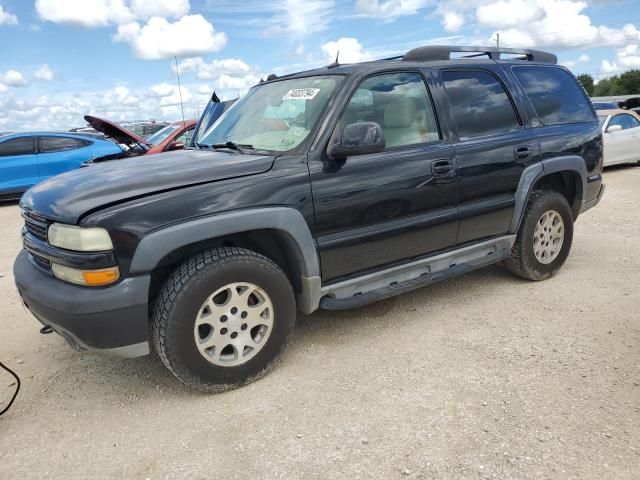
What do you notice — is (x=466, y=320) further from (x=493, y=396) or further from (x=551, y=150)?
(x=551, y=150)

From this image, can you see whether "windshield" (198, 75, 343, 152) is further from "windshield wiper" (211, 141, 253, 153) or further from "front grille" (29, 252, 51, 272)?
"front grille" (29, 252, 51, 272)

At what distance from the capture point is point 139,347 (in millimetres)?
2703

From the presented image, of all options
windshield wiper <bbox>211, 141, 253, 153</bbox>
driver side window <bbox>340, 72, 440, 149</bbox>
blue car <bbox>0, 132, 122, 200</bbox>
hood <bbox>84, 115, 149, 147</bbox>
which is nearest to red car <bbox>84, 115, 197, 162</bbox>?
hood <bbox>84, 115, 149, 147</bbox>

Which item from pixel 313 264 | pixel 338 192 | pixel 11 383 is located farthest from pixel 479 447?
pixel 11 383

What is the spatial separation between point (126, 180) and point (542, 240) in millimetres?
3417

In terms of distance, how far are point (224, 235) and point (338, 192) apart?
747 mm

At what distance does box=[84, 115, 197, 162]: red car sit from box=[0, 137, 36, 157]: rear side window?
1845mm

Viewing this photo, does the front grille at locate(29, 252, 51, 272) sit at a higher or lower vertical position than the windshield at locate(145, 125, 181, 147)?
lower

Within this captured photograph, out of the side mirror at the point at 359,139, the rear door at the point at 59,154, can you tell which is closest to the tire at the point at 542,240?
the side mirror at the point at 359,139

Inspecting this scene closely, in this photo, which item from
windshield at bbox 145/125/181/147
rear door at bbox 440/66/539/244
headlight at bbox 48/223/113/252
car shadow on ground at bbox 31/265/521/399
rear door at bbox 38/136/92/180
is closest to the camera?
headlight at bbox 48/223/113/252

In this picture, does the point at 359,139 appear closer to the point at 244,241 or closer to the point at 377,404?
the point at 244,241

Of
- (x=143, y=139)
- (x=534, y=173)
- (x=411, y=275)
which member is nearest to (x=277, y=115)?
(x=411, y=275)

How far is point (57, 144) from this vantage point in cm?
1057

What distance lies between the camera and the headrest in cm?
350
